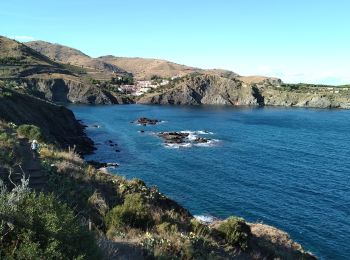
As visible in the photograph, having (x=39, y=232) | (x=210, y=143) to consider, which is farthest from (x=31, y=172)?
(x=210, y=143)

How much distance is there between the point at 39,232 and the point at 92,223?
273 inches

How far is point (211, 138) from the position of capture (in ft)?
356

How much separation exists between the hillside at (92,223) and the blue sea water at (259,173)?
19525 millimetres

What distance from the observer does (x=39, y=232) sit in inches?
308

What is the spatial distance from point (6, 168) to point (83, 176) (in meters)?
4.23

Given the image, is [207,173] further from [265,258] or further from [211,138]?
[265,258]

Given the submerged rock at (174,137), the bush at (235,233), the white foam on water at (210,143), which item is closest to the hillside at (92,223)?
Result: the bush at (235,233)

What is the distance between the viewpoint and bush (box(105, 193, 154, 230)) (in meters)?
15.6

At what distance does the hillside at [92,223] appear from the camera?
25.6ft

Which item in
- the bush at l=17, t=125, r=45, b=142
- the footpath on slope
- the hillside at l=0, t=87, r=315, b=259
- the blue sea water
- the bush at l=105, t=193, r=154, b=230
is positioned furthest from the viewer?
the blue sea water

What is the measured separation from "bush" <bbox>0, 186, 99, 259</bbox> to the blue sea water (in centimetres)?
3797

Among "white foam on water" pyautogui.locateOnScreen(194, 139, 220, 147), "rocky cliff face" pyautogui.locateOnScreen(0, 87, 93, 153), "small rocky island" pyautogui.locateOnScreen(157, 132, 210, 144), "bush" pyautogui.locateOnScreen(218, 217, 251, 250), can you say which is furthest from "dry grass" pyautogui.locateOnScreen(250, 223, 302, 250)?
"small rocky island" pyautogui.locateOnScreen(157, 132, 210, 144)

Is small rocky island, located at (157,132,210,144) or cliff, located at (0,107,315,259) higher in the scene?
cliff, located at (0,107,315,259)

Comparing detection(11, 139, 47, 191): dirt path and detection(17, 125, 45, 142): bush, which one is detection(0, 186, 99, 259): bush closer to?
detection(11, 139, 47, 191): dirt path
